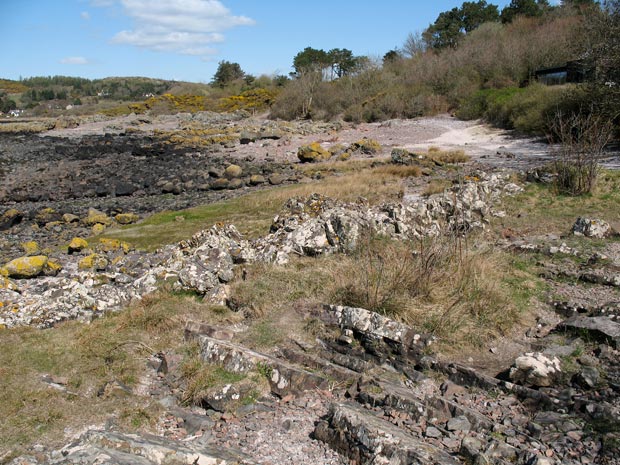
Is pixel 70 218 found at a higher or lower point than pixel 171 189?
lower

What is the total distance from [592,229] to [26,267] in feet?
36.3

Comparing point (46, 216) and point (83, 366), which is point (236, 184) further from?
point (83, 366)

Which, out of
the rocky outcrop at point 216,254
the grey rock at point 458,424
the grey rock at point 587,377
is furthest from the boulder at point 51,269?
the grey rock at point 587,377

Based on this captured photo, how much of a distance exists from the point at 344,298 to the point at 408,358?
4.23 feet

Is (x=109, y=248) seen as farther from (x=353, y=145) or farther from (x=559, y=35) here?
(x=559, y=35)

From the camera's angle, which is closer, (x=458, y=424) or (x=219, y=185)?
(x=458, y=424)

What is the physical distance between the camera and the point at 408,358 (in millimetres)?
5605

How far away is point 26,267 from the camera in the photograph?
11.2 m

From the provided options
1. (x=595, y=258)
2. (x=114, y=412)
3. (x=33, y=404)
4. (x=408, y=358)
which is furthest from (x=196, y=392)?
(x=595, y=258)

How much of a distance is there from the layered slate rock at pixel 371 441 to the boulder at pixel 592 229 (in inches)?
266

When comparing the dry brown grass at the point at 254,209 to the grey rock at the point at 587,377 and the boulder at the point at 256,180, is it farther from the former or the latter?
the grey rock at the point at 587,377

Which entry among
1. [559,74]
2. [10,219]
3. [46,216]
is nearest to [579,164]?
[46,216]

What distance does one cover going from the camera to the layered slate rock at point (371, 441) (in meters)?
3.74

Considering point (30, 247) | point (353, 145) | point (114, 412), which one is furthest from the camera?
point (353, 145)
